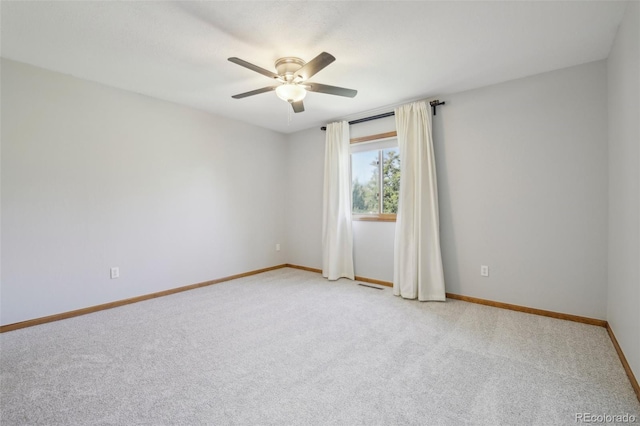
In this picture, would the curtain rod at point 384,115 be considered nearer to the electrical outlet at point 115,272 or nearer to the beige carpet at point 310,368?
the beige carpet at point 310,368

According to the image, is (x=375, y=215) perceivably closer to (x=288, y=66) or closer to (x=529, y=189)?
(x=529, y=189)

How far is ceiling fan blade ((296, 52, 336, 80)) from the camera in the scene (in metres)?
1.98

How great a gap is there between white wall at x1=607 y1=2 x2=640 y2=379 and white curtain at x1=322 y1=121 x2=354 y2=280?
274 cm

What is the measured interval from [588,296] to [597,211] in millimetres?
798

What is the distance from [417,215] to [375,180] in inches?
37.7

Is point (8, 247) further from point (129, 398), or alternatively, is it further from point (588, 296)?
point (588, 296)

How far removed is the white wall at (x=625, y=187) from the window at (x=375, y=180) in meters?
2.10

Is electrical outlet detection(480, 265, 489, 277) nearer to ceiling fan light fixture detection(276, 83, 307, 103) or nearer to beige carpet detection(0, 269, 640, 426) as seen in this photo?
beige carpet detection(0, 269, 640, 426)

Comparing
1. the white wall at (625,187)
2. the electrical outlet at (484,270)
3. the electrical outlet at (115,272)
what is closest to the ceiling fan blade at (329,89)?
the white wall at (625,187)

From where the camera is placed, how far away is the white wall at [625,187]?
171cm

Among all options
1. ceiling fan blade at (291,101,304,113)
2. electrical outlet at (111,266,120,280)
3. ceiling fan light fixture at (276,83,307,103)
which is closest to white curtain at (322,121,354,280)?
ceiling fan blade at (291,101,304,113)

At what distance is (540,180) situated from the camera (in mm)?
2818

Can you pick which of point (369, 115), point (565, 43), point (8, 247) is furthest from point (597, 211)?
point (8, 247)

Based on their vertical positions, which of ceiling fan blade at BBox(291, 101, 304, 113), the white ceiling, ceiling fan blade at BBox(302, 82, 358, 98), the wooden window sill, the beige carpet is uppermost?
the white ceiling
